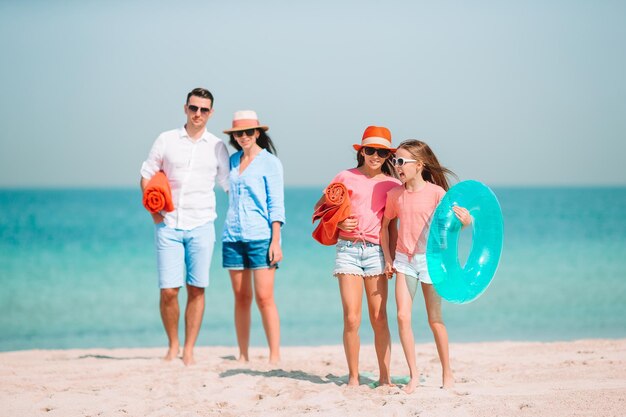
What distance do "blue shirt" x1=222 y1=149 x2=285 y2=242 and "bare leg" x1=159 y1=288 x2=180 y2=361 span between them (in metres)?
0.66

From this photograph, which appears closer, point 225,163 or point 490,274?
point 490,274

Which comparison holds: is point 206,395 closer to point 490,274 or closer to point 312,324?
point 490,274

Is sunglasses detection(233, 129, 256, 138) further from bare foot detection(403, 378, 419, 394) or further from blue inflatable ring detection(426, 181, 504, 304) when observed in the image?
bare foot detection(403, 378, 419, 394)

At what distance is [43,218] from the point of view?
45.1 m

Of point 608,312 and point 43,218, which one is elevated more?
point 43,218

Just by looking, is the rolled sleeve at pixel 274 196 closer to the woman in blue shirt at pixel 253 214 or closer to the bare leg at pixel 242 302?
the woman in blue shirt at pixel 253 214

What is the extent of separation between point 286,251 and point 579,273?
9.20 meters

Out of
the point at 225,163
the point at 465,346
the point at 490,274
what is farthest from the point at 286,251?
the point at 490,274

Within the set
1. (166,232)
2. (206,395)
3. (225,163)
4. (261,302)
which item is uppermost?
(225,163)

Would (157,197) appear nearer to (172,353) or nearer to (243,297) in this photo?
(243,297)

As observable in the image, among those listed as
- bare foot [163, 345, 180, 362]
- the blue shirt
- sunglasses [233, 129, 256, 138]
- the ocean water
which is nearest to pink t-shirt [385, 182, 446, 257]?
the blue shirt

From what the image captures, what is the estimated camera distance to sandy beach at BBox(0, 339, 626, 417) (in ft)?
16.1

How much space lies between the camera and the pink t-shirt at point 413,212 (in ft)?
16.9

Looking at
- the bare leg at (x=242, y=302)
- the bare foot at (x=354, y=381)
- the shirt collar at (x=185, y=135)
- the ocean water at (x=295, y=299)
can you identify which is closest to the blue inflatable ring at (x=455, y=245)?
the bare foot at (x=354, y=381)
